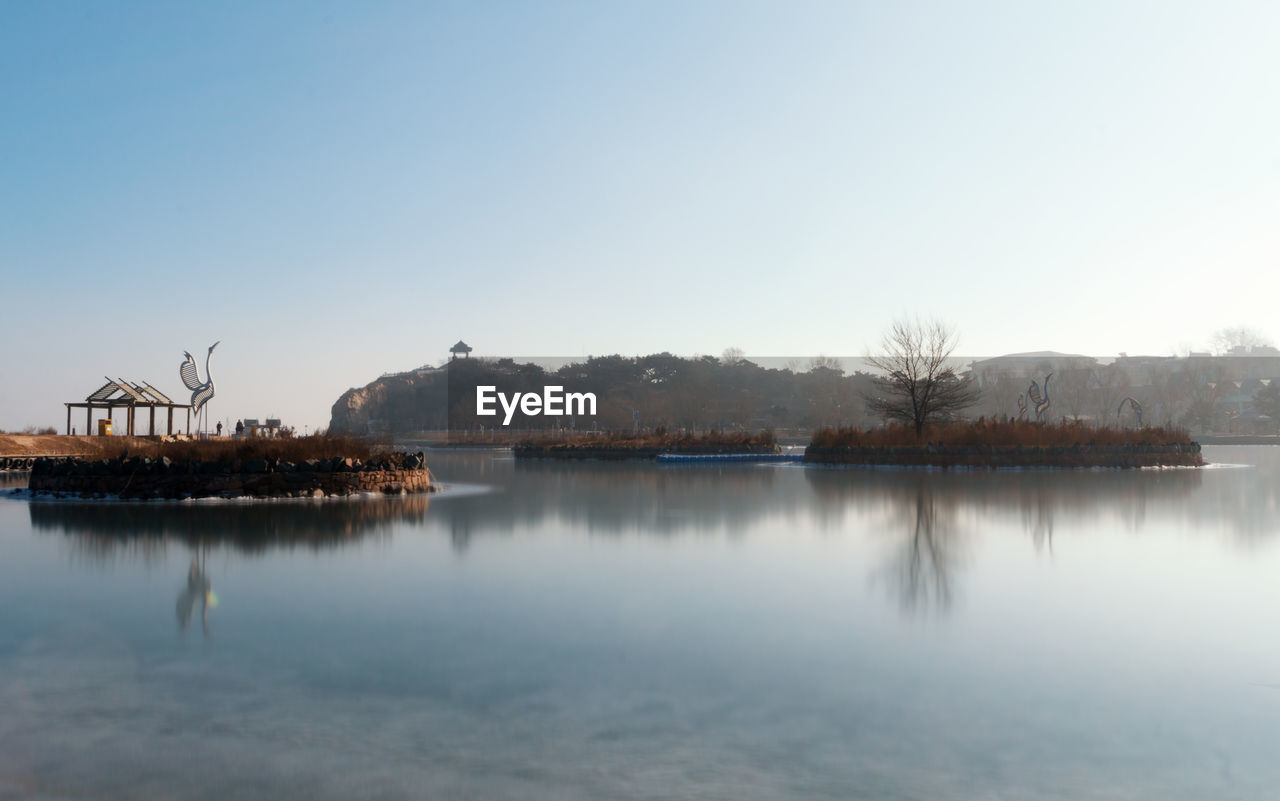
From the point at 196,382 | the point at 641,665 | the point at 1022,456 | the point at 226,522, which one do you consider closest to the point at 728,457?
the point at 1022,456

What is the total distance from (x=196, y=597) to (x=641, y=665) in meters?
3.77

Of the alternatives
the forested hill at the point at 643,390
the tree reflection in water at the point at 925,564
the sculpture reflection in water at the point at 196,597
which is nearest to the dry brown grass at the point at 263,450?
the sculpture reflection in water at the point at 196,597

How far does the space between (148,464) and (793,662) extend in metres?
14.5

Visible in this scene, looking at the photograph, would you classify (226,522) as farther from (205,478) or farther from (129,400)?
(129,400)

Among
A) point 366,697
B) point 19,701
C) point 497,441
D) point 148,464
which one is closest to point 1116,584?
point 366,697

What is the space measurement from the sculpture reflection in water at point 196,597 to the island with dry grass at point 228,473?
808cm

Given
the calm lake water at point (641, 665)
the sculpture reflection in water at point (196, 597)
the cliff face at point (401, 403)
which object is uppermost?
the cliff face at point (401, 403)

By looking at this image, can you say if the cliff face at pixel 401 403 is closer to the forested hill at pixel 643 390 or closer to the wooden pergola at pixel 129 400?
the forested hill at pixel 643 390

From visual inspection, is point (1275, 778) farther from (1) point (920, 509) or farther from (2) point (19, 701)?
(1) point (920, 509)

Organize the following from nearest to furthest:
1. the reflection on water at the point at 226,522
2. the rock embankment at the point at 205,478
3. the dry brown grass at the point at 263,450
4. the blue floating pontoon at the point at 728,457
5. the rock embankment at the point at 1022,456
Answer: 1. the reflection on water at the point at 226,522
2. the rock embankment at the point at 205,478
3. the dry brown grass at the point at 263,450
4. the rock embankment at the point at 1022,456
5. the blue floating pontoon at the point at 728,457

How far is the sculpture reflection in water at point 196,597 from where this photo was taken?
6.19 m

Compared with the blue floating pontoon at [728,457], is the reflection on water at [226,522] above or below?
below

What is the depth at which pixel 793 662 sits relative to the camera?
16.9 feet

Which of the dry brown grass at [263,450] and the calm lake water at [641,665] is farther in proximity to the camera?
the dry brown grass at [263,450]
